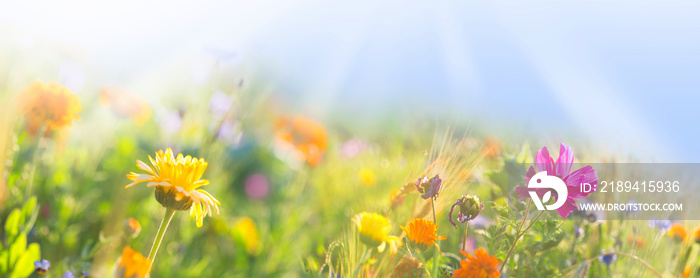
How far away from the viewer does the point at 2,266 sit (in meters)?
0.38

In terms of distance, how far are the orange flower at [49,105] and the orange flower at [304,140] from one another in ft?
1.58

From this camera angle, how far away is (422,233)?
0.26 m

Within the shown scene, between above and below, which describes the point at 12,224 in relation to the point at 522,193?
below

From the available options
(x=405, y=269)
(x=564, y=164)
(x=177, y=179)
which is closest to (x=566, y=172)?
(x=564, y=164)

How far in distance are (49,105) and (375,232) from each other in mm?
362

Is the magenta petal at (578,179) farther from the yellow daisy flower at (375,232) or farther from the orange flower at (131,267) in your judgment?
the orange flower at (131,267)

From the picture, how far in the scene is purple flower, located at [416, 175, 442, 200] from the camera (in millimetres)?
261

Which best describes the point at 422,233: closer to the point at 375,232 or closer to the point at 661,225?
the point at 375,232

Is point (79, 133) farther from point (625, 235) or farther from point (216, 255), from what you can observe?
point (625, 235)

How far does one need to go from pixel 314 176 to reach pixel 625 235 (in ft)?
2.24

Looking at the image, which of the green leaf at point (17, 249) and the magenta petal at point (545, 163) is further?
the green leaf at point (17, 249)

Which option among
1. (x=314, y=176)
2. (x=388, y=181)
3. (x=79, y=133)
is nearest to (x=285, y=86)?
(x=314, y=176)

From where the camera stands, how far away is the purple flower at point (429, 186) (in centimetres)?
26

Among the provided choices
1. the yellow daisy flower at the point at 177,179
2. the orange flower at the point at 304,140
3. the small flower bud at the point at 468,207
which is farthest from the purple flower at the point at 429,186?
the orange flower at the point at 304,140
